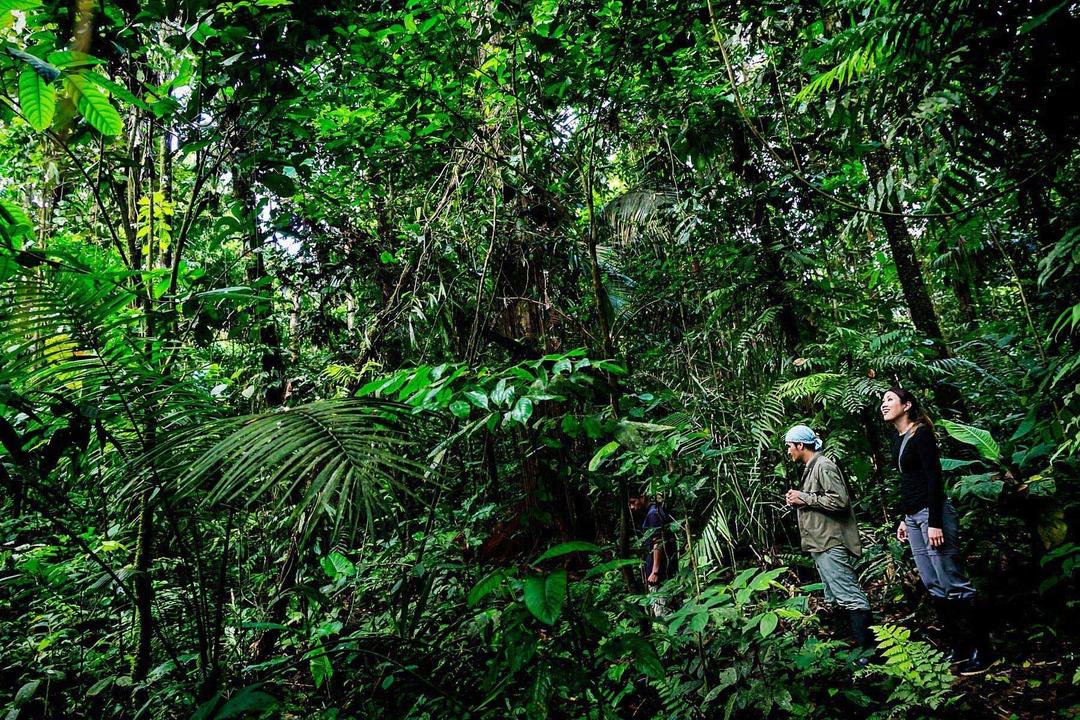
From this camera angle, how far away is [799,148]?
4703 millimetres

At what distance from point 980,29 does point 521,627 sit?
346 cm

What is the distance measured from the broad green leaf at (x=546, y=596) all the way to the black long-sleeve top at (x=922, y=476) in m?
3.09

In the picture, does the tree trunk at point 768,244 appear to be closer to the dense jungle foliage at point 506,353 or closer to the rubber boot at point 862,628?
the dense jungle foliage at point 506,353

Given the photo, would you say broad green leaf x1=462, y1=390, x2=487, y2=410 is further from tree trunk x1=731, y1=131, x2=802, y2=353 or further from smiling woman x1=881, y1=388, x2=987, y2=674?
tree trunk x1=731, y1=131, x2=802, y2=353

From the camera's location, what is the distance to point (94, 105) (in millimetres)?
1665

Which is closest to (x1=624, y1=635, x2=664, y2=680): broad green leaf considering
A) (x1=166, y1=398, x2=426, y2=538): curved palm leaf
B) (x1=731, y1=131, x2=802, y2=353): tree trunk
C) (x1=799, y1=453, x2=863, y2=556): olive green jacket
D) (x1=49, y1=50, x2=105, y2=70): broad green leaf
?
(x1=166, y1=398, x2=426, y2=538): curved palm leaf

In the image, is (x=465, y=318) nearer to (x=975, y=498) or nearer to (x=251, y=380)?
(x=251, y=380)

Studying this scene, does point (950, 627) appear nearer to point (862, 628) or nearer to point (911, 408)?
point (862, 628)

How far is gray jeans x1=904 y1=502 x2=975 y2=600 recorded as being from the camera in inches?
140

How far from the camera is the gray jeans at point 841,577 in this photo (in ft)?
12.2

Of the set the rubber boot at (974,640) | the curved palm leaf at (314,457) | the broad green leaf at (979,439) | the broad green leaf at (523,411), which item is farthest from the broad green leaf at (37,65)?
the broad green leaf at (979,439)

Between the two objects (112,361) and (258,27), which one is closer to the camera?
(112,361)

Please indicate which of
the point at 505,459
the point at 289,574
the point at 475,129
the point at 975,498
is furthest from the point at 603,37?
the point at 505,459

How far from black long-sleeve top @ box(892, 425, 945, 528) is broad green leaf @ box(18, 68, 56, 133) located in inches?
178
